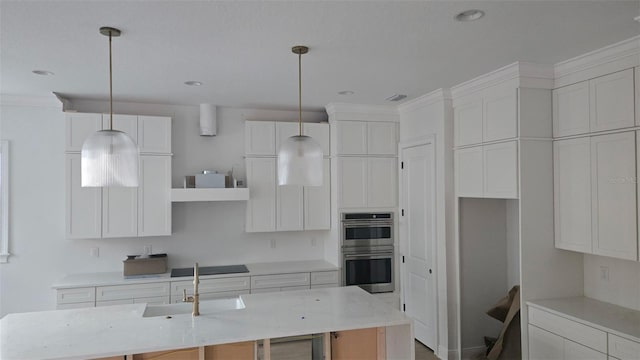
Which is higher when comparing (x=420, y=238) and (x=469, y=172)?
(x=469, y=172)

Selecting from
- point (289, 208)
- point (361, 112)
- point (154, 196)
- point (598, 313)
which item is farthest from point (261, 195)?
point (598, 313)

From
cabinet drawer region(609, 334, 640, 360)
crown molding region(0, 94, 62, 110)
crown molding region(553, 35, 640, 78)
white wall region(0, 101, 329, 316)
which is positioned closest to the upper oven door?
white wall region(0, 101, 329, 316)

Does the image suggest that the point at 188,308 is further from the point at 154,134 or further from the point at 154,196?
the point at 154,134

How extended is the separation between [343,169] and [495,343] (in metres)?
2.29

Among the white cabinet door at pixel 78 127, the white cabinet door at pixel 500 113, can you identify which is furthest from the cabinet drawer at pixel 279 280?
the white cabinet door at pixel 500 113

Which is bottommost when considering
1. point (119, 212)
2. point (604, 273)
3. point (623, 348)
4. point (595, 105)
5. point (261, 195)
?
point (623, 348)

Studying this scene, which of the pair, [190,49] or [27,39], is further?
[190,49]

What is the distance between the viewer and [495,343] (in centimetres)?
379

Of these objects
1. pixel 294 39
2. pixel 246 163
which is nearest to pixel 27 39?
pixel 294 39

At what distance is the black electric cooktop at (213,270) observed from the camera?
433 centimetres

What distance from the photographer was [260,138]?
4.68 m

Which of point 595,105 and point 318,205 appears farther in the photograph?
point 318,205

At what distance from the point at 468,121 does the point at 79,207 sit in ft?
12.6

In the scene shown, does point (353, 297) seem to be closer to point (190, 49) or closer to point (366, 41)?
point (366, 41)
